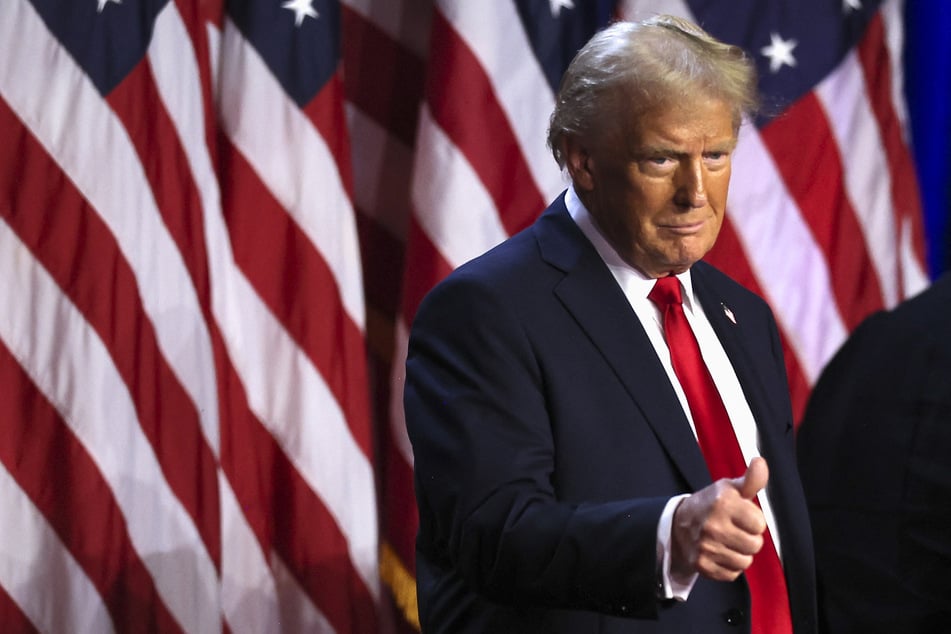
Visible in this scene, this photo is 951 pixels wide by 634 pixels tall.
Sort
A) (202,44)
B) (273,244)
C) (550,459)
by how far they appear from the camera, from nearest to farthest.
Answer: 1. (550,459)
2. (202,44)
3. (273,244)

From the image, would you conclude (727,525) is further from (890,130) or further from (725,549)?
(890,130)

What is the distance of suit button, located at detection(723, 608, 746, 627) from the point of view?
57.5 inches

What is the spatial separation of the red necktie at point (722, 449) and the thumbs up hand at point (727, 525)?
1.03ft

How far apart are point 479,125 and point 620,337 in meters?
1.33

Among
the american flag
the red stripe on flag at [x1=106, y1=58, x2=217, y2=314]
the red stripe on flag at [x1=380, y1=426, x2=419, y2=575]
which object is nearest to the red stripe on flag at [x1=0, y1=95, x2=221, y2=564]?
the american flag

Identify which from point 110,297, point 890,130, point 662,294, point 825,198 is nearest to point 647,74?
point 662,294

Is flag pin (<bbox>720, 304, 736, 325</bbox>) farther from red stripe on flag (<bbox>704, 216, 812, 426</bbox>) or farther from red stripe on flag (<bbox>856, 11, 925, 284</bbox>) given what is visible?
red stripe on flag (<bbox>856, 11, 925, 284</bbox>)

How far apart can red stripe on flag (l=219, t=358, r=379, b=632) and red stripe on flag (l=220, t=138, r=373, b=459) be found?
0.17 m

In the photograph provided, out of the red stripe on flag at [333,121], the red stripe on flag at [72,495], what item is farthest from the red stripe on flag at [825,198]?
the red stripe on flag at [72,495]

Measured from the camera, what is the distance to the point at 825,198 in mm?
3047

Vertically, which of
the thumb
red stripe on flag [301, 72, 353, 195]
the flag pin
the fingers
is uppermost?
red stripe on flag [301, 72, 353, 195]

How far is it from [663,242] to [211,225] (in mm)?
1315

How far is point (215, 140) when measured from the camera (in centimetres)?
265

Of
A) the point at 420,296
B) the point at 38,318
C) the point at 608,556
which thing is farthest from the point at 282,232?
the point at 608,556
